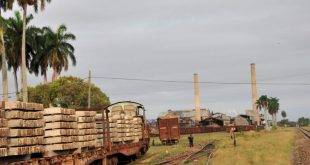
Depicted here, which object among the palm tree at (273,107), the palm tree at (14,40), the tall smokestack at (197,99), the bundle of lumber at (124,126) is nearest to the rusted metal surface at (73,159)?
the bundle of lumber at (124,126)

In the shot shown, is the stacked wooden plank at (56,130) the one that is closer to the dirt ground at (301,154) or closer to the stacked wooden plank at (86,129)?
the stacked wooden plank at (86,129)

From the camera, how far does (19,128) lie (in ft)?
36.9

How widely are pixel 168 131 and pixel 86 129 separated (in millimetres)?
26902

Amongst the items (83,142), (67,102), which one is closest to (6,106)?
(83,142)

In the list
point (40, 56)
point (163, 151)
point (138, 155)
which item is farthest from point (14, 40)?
point (138, 155)

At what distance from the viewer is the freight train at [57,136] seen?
10914mm

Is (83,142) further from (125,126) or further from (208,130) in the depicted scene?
(208,130)

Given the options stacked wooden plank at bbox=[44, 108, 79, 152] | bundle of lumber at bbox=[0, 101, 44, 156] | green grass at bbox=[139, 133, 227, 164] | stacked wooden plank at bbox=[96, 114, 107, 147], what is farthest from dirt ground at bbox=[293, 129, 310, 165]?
bundle of lumber at bbox=[0, 101, 44, 156]

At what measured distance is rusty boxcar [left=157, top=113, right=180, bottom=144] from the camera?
42.1m

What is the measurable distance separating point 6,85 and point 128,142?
23834 millimetres

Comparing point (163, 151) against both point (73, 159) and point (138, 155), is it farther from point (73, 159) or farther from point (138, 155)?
point (73, 159)

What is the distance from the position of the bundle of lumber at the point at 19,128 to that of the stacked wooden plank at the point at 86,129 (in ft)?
10.0

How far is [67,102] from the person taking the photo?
62.1 metres

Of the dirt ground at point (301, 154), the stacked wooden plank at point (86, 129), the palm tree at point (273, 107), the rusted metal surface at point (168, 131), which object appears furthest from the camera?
the palm tree at point (273, 107)
